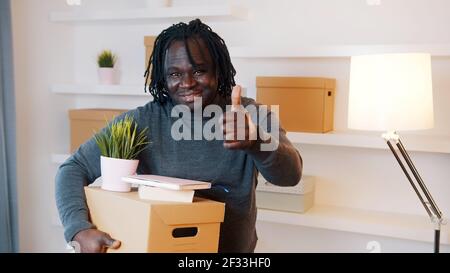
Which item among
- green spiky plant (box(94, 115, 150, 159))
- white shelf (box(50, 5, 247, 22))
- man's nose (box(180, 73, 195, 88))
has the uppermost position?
white shelf (box(50, 5, 247, 22))

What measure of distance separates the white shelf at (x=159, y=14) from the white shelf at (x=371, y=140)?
55 centimetres

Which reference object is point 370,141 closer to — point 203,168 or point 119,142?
point 203,168

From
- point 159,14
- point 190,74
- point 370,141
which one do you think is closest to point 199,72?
point 190,74

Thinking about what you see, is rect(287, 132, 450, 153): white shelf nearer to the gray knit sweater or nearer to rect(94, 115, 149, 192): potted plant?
the gray knit sweater

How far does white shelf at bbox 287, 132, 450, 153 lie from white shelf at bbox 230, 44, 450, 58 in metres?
0.30

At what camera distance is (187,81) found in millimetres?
1188

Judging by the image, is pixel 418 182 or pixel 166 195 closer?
pixel 166 195

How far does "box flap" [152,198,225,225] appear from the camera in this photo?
98 centimetres

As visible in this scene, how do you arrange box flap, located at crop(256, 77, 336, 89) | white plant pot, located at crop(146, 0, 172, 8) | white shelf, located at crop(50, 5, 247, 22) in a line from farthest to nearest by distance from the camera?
white plant pot, located at crop(146, 0, 172, 8) < white shelf, located at crop(50, 5, 247, 22) < box flap, located at crop(256, 77, 336, 89)

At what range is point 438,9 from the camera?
1.86 metres

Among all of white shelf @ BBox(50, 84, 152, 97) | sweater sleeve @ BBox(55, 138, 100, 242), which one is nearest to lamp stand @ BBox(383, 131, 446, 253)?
sweater sleeve @ BBox(55, 138, 100, 242)

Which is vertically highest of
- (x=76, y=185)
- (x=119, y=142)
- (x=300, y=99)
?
(x=300, y=99)

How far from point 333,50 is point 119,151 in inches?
39.6
